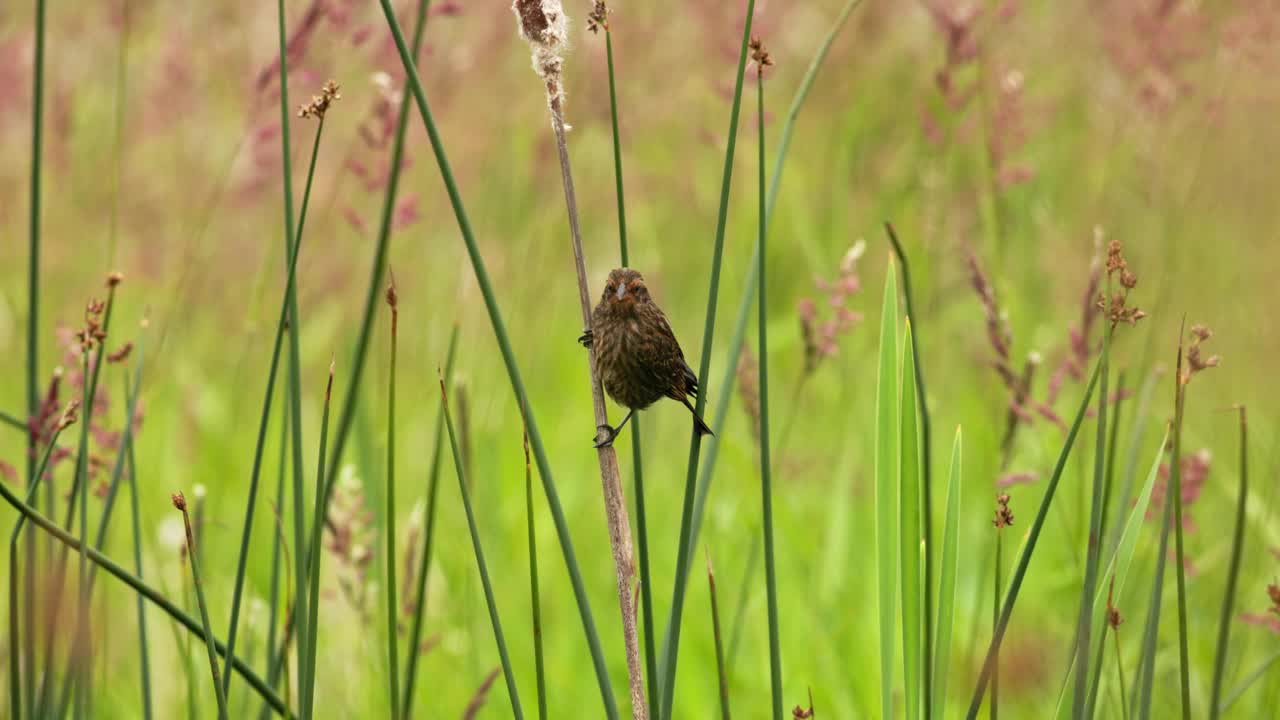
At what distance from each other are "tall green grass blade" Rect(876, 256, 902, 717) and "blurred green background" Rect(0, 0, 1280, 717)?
2.87 feet

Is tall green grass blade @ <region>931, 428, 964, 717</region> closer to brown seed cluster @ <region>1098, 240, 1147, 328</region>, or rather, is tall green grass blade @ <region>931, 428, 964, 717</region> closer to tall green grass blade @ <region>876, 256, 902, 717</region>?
tall green grass blade @ <region>876, 256, 902, 717</region>

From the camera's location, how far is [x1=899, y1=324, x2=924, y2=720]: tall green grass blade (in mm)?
1469

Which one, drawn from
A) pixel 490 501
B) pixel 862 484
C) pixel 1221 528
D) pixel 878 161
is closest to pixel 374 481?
pixel 490 501

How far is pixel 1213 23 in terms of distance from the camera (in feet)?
15.8

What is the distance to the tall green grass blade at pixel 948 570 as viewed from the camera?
4.72ft

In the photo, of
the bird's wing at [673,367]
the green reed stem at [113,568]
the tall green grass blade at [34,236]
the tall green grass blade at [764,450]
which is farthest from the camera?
the bird's wing at [673,367]

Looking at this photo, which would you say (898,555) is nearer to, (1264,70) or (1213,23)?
(1264,70)

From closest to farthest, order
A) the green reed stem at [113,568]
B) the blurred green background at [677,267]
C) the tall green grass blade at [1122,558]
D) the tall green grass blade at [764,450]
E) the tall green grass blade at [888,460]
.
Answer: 1. the green reed stem at [113,568]
2. the tall green grass blade at [764,450]
3. the tall green grass blade at [1122,558]
4. the tall green grass blade at [888,460]
5. the blurred green background at [677,267]

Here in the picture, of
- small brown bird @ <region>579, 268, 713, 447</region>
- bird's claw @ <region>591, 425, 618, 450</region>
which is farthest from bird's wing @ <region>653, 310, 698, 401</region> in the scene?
bird's claw @ <region>591, 425, 618, 450</region>

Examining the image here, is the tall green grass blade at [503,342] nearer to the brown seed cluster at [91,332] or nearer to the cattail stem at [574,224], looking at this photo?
the cattail stem at [574,224]

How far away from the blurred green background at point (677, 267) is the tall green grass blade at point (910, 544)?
894mm

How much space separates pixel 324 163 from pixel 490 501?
2.02m

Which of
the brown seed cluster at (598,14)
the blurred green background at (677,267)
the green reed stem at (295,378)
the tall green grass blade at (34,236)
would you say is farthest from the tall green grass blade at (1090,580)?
the tall green grass blade at (34,236)

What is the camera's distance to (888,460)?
1.51 m
